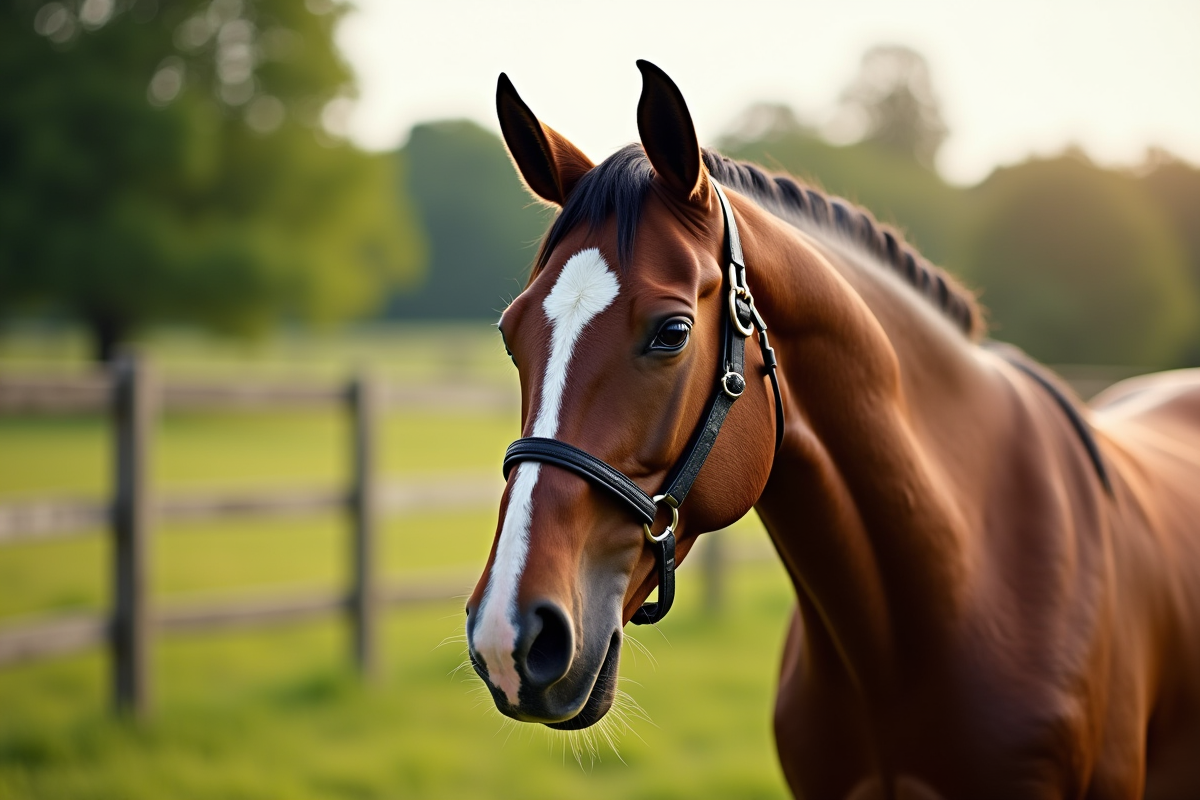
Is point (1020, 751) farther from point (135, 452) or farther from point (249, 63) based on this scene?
point (249, 63)

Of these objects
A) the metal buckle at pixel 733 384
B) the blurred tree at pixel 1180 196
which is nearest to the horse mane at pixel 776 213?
the metal buckle at pixel 733 384

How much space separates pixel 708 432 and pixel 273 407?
181 inches

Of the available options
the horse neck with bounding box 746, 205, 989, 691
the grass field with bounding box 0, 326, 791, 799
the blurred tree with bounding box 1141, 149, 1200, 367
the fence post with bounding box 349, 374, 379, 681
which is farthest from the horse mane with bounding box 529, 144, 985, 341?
the blurred tree with bounding box 1141, 149, 1200, 367

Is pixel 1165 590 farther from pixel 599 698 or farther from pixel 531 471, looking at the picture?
pixel 531 471

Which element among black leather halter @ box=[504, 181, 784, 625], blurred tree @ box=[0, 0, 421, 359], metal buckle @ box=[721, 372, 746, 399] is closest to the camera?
black leather halter @ box=[504, 181, 784, 625]

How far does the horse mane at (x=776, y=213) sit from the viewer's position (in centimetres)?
159

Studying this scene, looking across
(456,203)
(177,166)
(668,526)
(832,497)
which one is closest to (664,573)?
(668,526)

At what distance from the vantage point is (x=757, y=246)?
5.64ft

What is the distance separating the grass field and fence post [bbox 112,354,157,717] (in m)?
0.21

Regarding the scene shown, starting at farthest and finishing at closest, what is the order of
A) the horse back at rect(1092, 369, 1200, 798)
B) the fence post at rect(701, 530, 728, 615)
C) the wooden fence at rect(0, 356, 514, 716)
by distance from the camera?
the fence post at rect(701, 530, 728, 615), the wooden fence at rect(0, 356, 514, 716), the horse back at rect(1092, 369, 1200, 798)

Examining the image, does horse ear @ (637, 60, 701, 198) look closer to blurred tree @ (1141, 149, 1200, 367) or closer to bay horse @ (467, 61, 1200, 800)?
bay horse @ (467, 61, 1200, 800)

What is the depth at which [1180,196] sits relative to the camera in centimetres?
2097

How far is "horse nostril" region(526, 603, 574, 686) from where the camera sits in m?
1.32

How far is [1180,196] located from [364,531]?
22410 mm
